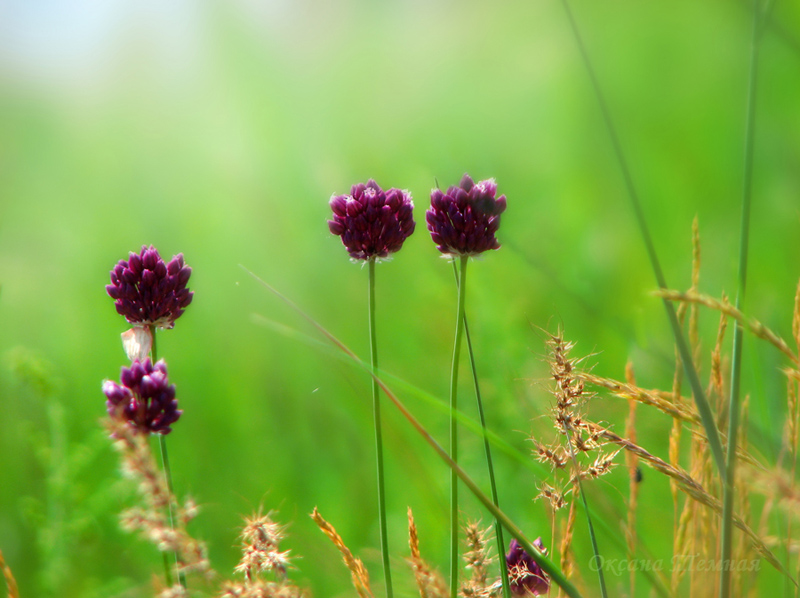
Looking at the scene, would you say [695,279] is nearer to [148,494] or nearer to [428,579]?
[428,579]

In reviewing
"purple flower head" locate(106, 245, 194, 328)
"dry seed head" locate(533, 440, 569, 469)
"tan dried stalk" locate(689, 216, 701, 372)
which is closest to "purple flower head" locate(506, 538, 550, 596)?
"dry seed head" locate(533, 440, 569, 469)

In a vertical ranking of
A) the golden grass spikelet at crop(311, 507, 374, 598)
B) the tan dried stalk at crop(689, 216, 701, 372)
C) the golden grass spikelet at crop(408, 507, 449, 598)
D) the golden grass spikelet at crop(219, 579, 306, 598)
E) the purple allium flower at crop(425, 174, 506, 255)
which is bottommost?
the golden grass spikelet at crop(408, 507, 449, 598)

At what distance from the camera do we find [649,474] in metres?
2.09

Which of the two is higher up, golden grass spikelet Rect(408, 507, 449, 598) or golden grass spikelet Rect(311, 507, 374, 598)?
golden grass spikelet Rect(311, 507, 374, 598)

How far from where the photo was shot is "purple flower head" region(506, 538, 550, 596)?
786 millimetres

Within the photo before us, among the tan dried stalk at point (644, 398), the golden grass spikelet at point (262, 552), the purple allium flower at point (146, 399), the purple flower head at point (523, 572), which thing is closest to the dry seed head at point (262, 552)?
the golden grass spikelet at point (262, 552)

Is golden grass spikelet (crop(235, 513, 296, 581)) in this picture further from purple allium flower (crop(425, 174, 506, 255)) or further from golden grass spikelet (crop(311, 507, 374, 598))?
purple allium flower (crop(425, 174, 506, 255))

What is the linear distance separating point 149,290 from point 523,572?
0.58m

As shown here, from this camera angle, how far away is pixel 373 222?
33.7 inches

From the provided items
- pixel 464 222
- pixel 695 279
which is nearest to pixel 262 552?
pixel 464 222

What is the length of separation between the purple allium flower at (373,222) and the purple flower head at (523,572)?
41cm

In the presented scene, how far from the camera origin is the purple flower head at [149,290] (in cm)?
82

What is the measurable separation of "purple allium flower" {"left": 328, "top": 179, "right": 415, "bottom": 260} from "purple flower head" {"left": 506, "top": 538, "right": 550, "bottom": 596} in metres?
0.41

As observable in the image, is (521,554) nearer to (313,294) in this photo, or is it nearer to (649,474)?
(649,474)
